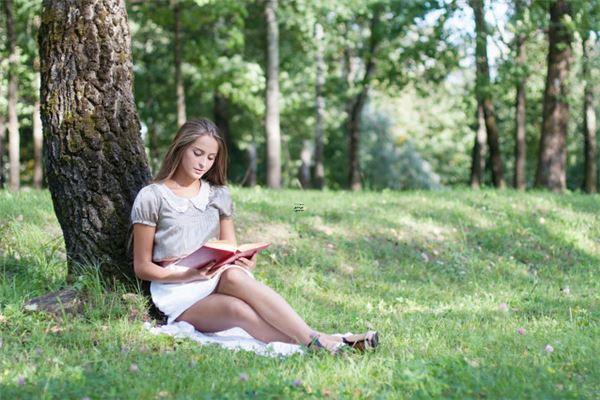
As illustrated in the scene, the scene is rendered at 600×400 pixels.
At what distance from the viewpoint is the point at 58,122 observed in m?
5.68

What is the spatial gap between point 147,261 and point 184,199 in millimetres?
528

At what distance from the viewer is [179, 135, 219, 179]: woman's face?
215 inches

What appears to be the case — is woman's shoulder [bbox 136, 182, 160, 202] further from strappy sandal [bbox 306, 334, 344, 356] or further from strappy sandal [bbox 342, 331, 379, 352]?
strappy sandal [bbox 342, 331, 379, 352]

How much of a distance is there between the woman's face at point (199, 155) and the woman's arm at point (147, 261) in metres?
0.50

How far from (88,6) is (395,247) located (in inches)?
186

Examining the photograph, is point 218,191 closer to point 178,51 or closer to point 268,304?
point 268,304

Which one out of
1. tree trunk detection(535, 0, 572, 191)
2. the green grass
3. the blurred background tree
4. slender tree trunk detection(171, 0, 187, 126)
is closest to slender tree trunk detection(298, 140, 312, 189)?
the blurred background tree

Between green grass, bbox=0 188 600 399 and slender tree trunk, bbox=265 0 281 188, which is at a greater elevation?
slender tree trunk, bbox=265 0 281 188

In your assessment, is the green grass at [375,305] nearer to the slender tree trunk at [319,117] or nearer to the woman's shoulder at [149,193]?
the woman's shoulder at [149,193]

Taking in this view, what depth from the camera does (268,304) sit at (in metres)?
5.14

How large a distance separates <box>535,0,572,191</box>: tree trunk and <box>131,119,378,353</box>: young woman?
1115 centimetres

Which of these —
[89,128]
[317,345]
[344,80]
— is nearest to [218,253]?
[317,345]

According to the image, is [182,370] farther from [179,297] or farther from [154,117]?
[154,117]

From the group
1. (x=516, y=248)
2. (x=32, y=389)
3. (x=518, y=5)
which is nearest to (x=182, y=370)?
(x=32, y=389)
